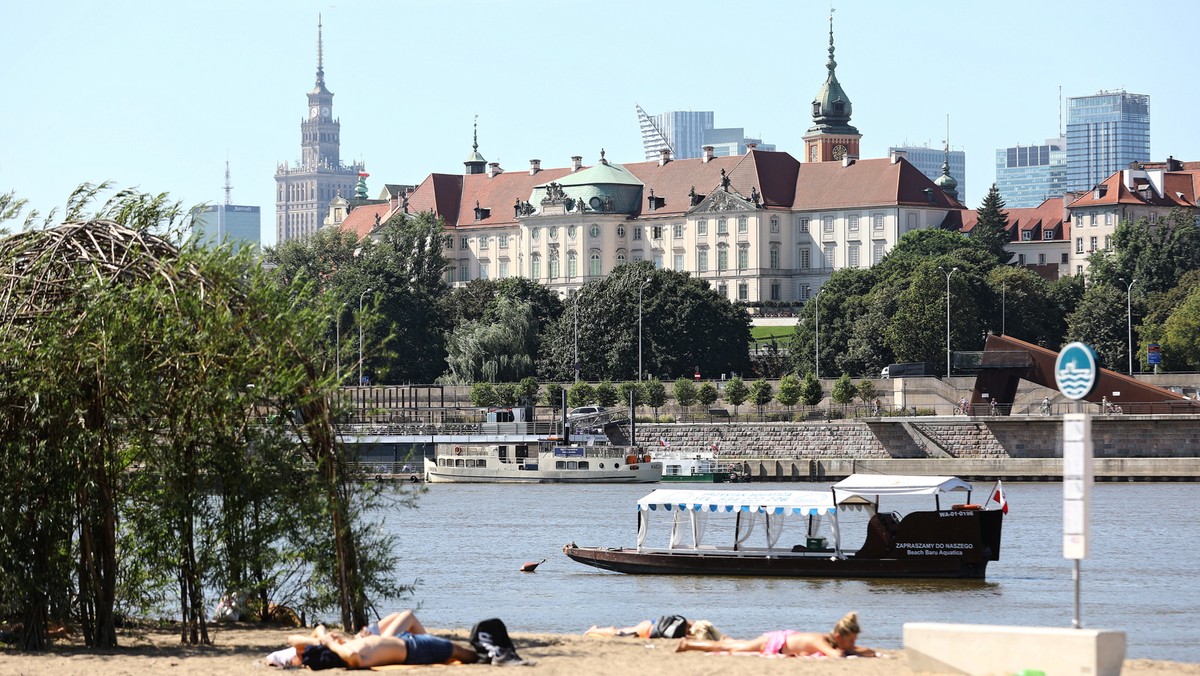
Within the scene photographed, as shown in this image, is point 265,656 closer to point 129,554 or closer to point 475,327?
point 129,554

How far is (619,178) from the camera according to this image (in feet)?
608

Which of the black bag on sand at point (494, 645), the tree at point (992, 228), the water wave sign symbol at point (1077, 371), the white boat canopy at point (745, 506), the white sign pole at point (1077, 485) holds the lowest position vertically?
the black bag on sand at point (494, 645)

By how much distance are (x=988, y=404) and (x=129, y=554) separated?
68.7m

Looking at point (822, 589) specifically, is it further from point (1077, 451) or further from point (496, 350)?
point (496, 350)

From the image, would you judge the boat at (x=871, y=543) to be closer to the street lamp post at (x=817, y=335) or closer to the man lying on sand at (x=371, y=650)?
the man lying on sand at (x=371, y=650)

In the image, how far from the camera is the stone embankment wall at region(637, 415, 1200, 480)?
88.7 m

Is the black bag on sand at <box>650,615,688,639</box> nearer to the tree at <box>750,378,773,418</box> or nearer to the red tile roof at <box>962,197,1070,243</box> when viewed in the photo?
the tree at <box>750,378,773,418</box>

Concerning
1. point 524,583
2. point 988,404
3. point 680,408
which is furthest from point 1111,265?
point 524,583

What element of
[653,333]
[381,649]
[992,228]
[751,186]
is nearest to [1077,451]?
[381,649]

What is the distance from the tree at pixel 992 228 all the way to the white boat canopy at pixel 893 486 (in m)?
120

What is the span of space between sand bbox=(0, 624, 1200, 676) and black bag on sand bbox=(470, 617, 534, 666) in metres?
0.27

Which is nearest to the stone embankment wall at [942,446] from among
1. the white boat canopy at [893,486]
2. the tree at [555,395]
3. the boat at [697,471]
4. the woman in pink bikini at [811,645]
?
the boat at [697,471]

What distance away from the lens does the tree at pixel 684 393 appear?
358ft

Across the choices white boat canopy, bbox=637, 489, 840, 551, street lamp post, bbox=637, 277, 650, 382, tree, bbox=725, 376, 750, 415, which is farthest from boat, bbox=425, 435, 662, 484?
white boat canopy, bbox=637, 489, 840, 551
